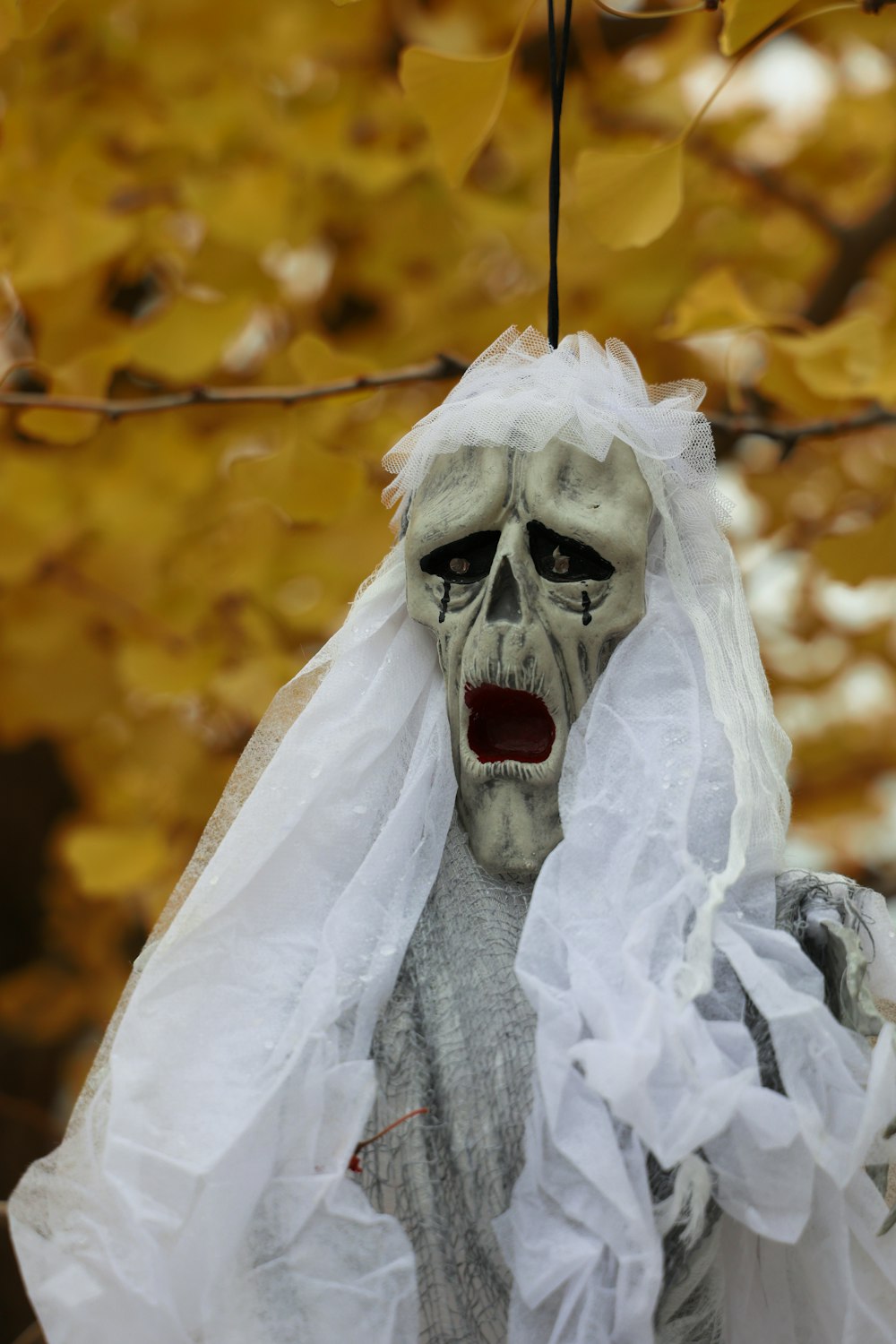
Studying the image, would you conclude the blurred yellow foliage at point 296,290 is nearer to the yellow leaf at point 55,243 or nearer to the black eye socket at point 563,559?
the yellow leaf at point 55,243

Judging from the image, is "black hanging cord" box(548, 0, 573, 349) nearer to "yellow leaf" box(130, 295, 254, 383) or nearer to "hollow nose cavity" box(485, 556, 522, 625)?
"hollow nose cavity" box(485, 556, 522, 625)

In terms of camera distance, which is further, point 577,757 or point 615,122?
point 615,122

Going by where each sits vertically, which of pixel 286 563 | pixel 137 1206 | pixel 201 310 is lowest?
pixel 137 1206

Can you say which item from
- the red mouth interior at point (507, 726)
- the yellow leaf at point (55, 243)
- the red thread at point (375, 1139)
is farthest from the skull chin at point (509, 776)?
the yellow leaf at point (55, 243)

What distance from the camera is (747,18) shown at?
1.21m

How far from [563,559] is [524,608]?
0.06 meters

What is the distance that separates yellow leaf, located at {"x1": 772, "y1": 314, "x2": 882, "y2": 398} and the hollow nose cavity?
0.60 m

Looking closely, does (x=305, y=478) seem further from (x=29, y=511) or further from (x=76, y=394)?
(x=29, y=511)

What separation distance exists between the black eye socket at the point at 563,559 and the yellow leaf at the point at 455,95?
416 millimetres

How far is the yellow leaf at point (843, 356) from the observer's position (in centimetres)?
151

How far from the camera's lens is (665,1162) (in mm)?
864

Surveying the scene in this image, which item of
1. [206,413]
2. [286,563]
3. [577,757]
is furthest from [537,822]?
[206,413]

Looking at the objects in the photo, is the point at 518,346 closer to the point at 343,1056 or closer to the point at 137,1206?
the point at 343,1056

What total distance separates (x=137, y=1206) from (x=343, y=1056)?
0.17 meters
